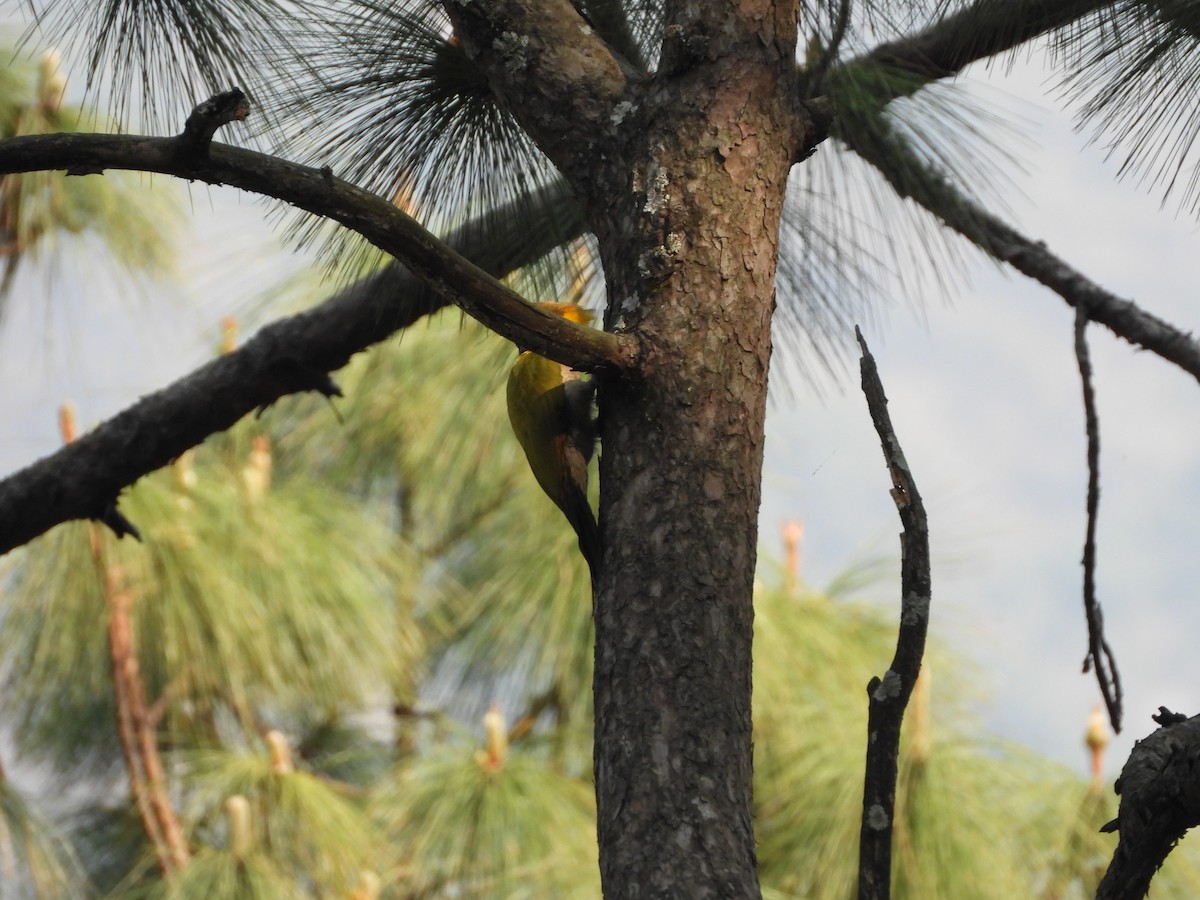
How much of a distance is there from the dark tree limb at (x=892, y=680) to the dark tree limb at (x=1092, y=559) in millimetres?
310

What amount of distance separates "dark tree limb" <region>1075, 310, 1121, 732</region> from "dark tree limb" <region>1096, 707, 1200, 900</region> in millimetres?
363

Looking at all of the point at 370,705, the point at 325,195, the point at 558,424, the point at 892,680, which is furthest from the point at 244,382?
the point at 370,705

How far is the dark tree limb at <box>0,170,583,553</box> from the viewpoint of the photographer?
4.28 ft

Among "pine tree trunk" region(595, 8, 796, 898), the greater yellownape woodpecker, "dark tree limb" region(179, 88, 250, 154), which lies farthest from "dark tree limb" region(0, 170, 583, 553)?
"dark tree limb" region(179, 88, 250, 154)

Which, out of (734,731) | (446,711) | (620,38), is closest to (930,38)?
(620,38)

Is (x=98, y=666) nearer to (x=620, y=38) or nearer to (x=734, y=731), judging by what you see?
(x=620, y=38)

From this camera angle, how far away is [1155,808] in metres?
0.56

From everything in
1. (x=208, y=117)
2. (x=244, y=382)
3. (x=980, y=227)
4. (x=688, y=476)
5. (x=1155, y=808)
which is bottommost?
(x=1155, y=808)

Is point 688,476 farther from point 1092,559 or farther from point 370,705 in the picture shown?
point 370,705

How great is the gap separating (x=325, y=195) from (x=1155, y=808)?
498 mm

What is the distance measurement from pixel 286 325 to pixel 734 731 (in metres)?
0.90

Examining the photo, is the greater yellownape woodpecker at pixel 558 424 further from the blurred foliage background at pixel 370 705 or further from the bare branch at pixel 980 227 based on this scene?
the blurred foliage background at pixel 370 705

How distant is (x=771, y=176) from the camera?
78 centimetres

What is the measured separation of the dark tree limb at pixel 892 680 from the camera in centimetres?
67
